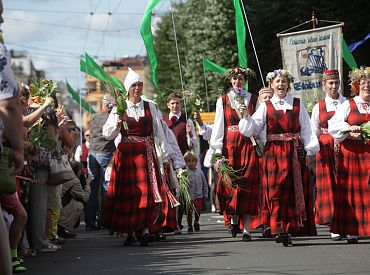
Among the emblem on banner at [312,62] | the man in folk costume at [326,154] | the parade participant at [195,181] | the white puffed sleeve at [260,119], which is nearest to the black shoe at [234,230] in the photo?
the man in folk costume at [326,154]

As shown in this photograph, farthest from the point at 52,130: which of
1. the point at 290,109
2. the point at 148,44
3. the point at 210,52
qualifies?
the point at 210,52

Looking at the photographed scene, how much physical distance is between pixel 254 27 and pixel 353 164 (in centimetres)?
2369

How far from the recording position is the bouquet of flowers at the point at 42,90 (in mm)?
11852

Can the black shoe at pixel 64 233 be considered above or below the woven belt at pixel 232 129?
below

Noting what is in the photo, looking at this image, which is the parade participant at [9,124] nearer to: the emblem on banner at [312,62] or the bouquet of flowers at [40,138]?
the bouquet of flowers at [40,138]

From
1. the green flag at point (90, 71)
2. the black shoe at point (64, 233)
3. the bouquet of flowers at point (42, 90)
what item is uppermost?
the green flag at point (90, 71)

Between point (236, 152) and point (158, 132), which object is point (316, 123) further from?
point (158, 132)

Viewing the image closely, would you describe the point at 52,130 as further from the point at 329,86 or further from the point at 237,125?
the point at 329,86

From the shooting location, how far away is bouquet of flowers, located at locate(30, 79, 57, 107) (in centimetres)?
1185

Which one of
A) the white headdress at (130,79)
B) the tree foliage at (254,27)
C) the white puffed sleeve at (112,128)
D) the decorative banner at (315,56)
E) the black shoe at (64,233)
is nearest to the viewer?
the white puffed sleeve at (112,128)

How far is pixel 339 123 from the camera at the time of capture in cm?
1209

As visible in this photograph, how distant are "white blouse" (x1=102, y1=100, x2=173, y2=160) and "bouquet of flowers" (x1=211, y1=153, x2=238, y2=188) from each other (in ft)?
2.06

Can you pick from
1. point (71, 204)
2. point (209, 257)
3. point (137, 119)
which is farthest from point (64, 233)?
point (209, 257)

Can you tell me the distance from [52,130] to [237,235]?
11.4 ft
